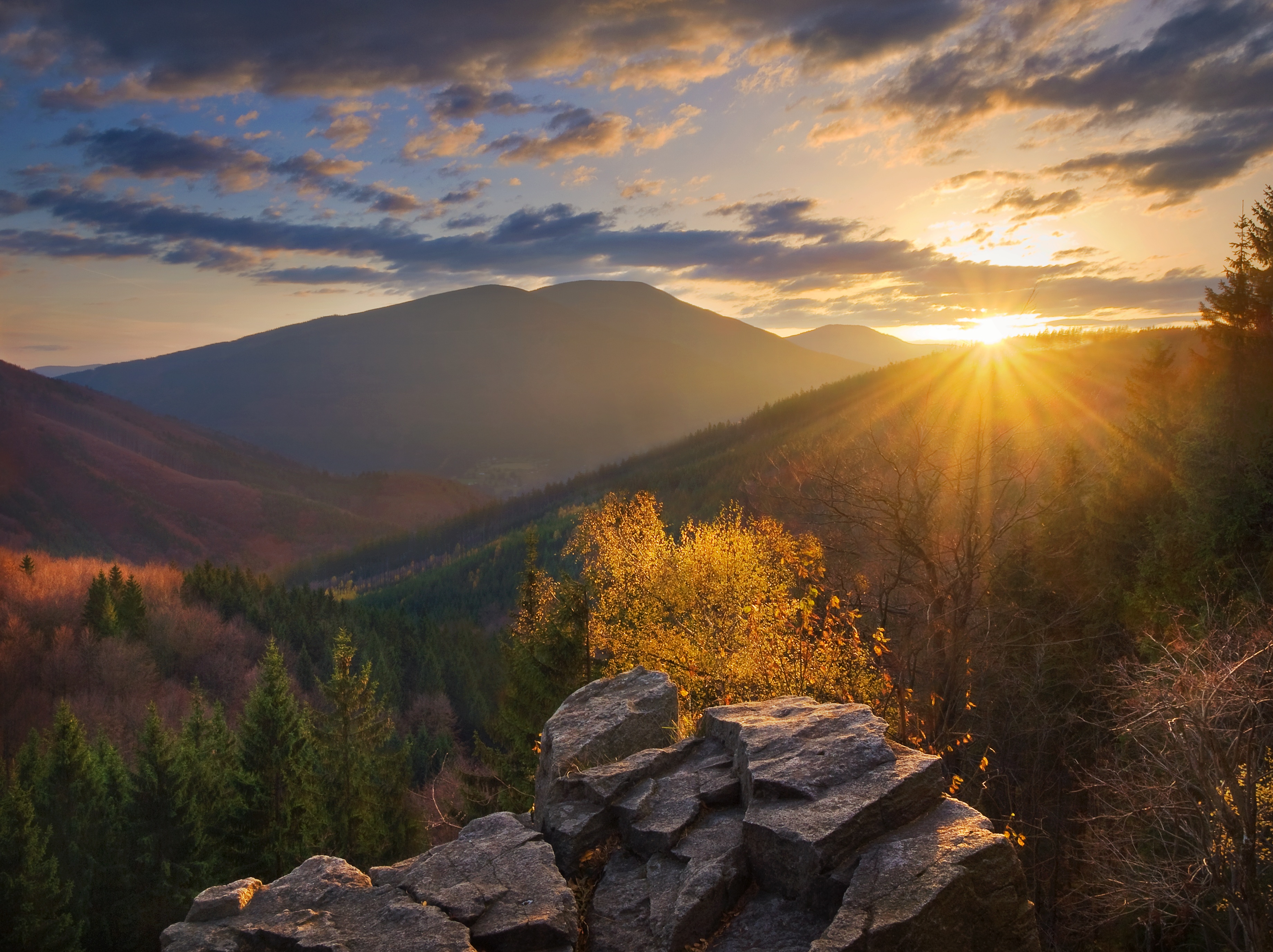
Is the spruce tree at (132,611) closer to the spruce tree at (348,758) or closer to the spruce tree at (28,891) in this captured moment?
the spruce tree at (28,891)

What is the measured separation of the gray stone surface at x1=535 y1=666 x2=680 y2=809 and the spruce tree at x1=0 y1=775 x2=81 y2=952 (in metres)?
33.5

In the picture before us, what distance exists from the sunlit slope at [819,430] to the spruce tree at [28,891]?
43.2 m

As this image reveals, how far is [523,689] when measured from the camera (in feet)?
103

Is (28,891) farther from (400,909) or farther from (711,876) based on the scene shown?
(711,876)

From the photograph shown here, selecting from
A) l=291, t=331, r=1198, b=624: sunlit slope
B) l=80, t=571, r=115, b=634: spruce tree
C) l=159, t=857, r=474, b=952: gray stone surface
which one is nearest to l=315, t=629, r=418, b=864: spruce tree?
l=159, t=857, r=474, b=952: gray stone surface

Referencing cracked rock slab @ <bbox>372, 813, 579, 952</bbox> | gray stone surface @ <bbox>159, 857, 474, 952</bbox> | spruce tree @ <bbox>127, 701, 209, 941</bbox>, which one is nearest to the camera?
gray stone surface @ <bbox>159, 857, 474, 952</bbox>

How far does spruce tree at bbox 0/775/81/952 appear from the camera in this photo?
111 ft

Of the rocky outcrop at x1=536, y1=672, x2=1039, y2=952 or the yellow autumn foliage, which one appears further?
the yellow autumn foliage

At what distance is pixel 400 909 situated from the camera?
33.1ft

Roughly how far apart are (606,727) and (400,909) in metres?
5.76

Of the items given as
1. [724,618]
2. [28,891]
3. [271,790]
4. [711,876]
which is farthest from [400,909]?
[28,891]

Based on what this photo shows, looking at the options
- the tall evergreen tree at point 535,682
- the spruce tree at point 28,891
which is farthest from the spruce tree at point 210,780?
the tall evergreen tree at point 535,682

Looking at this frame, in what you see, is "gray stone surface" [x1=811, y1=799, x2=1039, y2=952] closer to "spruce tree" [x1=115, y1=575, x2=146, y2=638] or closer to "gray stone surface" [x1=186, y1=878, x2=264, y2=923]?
"gray stone surface" [x1=186, y1=878, x2=264, y2=923]

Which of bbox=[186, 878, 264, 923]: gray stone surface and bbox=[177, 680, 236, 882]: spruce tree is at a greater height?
bbox=[186, 878, 264, 923]: gray stone surface
